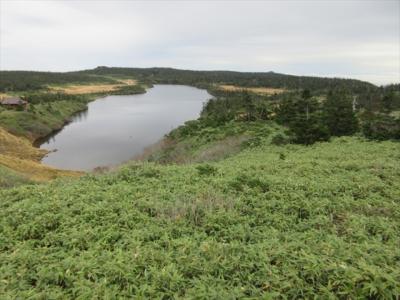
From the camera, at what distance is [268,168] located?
13.5 m

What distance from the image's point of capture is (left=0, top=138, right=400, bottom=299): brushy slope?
475 cm

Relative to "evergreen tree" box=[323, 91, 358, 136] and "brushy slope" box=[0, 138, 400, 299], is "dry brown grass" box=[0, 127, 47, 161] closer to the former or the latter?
"brushy slope" box=[0, 138, 400, 299]

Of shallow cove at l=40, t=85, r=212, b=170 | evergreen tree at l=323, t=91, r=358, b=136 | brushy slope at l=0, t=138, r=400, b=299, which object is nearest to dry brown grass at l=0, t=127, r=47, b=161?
shallow cove at l=40, t=85, r=212, b=170

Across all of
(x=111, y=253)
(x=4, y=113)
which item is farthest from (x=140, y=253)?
(x=4, y=113)

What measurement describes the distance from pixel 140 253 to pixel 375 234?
5.19m

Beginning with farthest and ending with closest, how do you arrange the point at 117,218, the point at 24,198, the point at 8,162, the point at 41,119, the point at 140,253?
1. the point at 41,119
2. the point at 8,162
3. the point at 24,198
4. the point at 117,218
5. the point at 140,253

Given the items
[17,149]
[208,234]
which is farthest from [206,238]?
[17,149]

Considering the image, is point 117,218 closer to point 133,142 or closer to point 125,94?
point 133,142

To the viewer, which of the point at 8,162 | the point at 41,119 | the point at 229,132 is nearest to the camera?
the point at 8,162

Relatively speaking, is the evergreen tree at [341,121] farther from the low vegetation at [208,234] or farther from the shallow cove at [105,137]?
the shallow cove at [105,137]

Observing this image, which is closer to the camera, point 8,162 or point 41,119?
point 8,162

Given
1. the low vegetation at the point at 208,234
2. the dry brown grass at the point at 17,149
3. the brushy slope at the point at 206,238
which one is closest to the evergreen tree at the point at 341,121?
the low vegetation at the point at 208,234

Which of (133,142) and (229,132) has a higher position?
(229,132)

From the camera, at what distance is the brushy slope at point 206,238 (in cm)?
475
